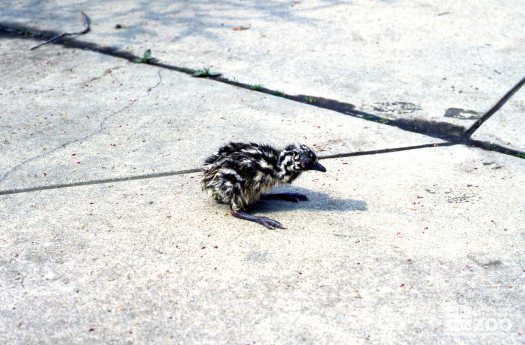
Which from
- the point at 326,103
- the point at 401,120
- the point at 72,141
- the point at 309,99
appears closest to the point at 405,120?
the point at 401,120

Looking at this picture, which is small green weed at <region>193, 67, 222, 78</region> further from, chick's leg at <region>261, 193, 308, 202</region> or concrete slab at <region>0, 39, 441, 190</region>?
chick's leg at <region>261, 193, 308, 202</region>

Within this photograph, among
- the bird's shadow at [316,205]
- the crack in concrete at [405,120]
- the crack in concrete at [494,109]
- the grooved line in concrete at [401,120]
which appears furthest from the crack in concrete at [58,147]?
the crack in concrete at [494,109]

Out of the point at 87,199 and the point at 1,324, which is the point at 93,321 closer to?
the point at 1,324

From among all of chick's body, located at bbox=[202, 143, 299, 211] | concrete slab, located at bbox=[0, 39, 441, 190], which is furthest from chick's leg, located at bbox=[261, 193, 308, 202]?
concrete slab, located at bbox=[0, 39, 441, 190]

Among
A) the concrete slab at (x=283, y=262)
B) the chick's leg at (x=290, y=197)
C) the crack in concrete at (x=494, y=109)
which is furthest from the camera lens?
the crack in concrete at (x=494, y=109)

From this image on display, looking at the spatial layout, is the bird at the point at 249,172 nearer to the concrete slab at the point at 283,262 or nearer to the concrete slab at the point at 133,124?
the concrete slab at the point at 283,262

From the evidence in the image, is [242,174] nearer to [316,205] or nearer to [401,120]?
[316,205]

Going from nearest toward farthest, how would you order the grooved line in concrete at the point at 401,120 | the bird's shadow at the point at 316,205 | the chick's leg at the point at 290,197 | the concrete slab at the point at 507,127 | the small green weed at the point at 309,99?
the bird's shadow at the point at 316,205, the chick's leg at the point at 290,197, the concrete slab at the point at 507,127, the grooved line in concrete at the point at 401,120, the small green weed at the point at 309,99
